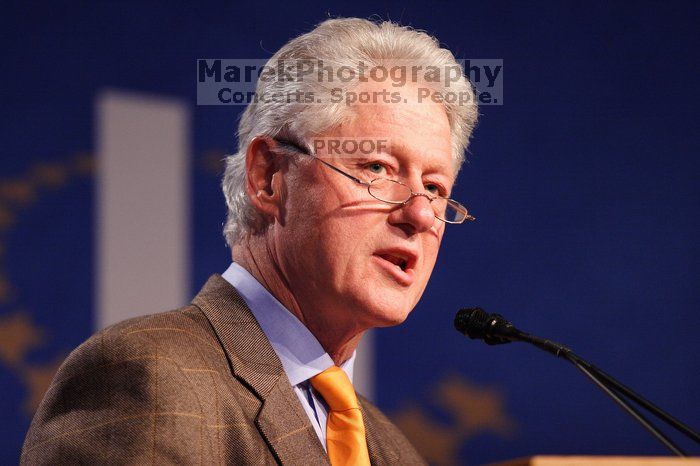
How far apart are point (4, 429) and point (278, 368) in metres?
1.20

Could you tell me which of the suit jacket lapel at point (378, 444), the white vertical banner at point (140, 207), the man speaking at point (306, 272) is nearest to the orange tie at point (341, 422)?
the man speaking at point (306, 272)

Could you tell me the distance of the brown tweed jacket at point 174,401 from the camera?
1288 mm

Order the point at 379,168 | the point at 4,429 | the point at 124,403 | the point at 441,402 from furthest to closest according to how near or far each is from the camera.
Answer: the point at 441,402, the point at 4,429, the point at 379,168, the point at 124,403

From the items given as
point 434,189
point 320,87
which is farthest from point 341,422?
point 320,87

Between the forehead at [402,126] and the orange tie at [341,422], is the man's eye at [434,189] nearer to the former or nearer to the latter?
the forehead at [402,126]

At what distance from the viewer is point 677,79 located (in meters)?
2.95

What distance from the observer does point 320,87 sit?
1.75 m

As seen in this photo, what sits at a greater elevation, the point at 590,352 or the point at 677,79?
the point at 677,79

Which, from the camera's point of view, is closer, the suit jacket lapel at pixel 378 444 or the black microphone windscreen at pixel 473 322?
the black microphone windscreen at pixel 473 322

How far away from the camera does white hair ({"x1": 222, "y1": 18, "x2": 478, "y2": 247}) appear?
1.74 meters

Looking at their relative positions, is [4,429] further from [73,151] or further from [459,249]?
[459,249]

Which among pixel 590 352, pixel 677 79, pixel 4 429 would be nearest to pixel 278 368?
pixel 4 429

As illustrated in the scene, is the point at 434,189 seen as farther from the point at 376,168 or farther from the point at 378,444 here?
the point at 378,444

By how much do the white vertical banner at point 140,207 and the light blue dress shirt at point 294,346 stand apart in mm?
960
